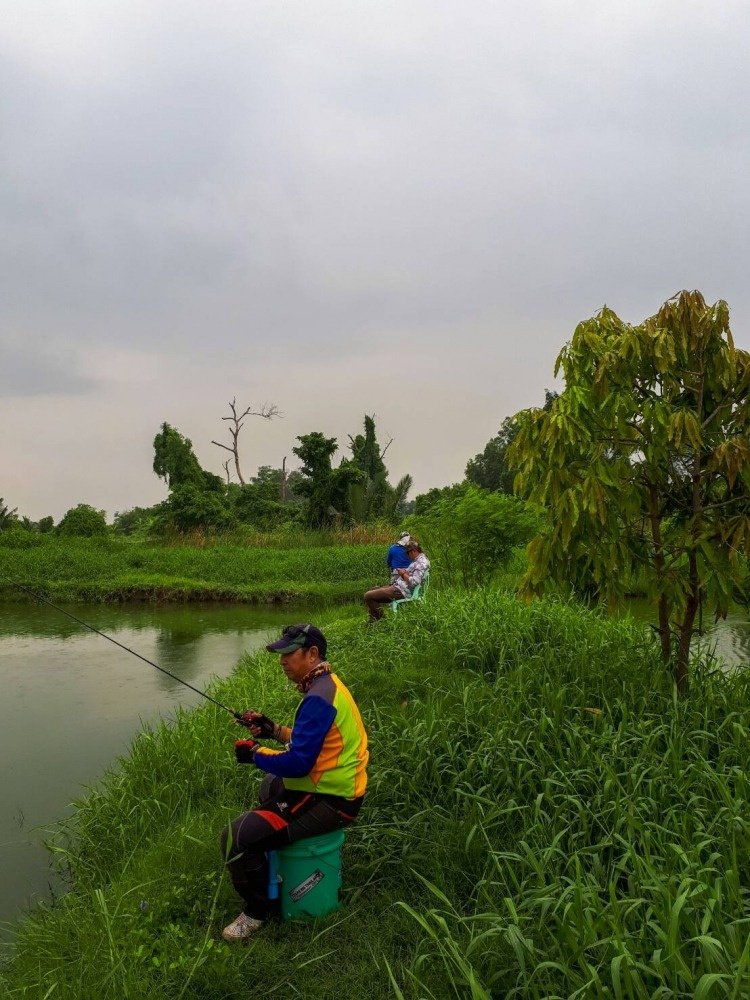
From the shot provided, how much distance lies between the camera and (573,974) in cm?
199

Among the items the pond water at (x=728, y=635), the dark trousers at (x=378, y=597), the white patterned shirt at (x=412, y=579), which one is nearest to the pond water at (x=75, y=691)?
the dark trousers at (x=378, y=597)

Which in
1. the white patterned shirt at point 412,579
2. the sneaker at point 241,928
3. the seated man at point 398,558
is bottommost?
the sneaker at point 241,928

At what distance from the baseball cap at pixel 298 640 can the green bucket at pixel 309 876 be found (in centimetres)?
71

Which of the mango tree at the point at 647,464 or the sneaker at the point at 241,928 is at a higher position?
the mango tree at the point at 647,464

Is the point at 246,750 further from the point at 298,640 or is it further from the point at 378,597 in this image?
the point at 378,597

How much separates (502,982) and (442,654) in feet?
10.5

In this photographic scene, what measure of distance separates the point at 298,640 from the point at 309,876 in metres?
0.90

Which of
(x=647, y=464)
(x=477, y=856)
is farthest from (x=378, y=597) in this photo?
(x=477, y=856)

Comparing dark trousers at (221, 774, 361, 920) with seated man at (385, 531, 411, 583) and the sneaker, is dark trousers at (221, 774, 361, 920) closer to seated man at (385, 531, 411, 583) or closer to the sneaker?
the sneaker

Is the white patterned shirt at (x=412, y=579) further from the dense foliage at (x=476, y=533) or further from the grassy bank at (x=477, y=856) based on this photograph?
the grassy bank at (x=477, y=856)

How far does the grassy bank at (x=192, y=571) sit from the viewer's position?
14.4m

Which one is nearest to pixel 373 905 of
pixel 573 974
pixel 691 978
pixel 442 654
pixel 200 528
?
pixel 573 974

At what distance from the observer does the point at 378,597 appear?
24.5ft

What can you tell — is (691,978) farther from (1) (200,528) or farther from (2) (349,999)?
(1) (200,528)
